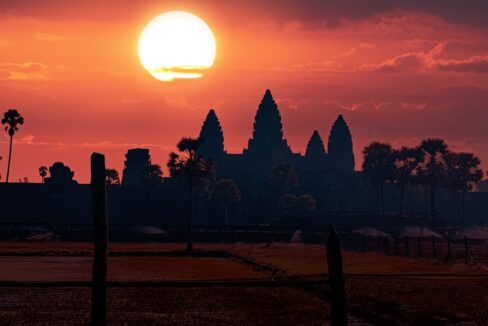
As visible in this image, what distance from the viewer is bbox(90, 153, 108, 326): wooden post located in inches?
933

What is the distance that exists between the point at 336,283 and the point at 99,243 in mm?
5288

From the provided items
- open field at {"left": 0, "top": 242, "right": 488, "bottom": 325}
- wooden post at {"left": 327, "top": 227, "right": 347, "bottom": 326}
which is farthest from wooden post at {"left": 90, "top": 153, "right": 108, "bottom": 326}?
open field at {"left": 0, "top": 242, "right": 488, "bottom": 325}

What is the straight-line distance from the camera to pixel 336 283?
2352cm

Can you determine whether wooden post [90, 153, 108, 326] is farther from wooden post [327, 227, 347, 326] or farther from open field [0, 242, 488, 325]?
open field [0, 242, 488, 325]

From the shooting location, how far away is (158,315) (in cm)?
3659

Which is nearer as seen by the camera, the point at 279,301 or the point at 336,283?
the point at 336,283

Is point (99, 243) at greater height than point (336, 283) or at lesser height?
greater

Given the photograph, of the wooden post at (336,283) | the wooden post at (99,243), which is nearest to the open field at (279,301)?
the wooden post at (99,243)

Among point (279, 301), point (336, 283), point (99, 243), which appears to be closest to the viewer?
point (336, 283)

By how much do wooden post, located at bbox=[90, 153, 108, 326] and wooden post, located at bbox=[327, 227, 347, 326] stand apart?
15.9ft

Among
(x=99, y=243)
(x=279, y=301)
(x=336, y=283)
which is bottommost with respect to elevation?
(x=279, y=301)

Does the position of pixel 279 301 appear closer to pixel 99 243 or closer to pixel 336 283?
pixel 99 243

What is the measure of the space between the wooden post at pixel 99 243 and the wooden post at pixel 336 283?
4.86m

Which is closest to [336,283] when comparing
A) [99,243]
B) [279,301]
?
[99,243]
